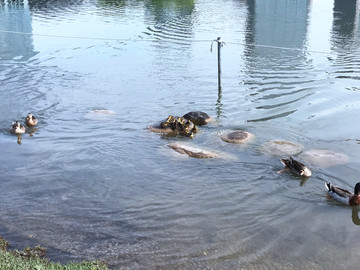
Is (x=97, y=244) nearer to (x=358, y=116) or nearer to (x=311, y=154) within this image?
(x=311, y=154)

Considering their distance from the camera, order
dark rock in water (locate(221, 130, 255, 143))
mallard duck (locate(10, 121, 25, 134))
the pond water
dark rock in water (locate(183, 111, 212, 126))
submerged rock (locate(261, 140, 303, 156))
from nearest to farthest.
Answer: the pond water
submerged rock (locate(261, 140, 303, 156))
dark rock in water (locate(221, 130, 255, 143))
mallard duck (locate(10, 121, 25, 134))
dark rock in water (locate(183, 111, 212, 126))

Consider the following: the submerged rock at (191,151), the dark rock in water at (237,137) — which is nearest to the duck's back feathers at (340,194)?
the submerged rock at (191,151)

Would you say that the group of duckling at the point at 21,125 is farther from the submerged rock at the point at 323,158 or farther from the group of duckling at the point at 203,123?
the submerged rock at the point at 323,158

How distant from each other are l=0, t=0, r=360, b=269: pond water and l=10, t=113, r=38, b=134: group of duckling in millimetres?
263

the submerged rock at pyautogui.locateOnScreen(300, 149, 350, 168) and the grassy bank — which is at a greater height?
the grassy bank

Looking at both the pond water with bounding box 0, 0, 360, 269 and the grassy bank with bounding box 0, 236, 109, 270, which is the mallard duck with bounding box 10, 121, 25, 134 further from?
the grassy bank with bounding box 0, 236, 109, 270

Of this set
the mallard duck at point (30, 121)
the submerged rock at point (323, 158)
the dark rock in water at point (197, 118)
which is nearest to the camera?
the submerged rock at point (323, 158)

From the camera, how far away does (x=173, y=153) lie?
40.2 ft

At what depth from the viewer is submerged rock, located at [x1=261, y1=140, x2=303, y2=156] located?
12.2 metres

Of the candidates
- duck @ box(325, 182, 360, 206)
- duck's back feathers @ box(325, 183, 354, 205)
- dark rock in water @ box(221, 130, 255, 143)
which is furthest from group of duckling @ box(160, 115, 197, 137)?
duck @ box(325, 182, 360, 206)

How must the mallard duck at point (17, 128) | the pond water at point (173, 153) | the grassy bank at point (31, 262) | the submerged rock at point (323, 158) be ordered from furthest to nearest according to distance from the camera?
the mallard duck at point (17, 128) < the submerged rock at point (323, 158) < the pond water at point (173, 153) < the grassy bank at point (31, 262)

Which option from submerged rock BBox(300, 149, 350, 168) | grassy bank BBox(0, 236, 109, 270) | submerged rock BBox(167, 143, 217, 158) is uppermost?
grassy bank BBox(0, 236, 109, 270)

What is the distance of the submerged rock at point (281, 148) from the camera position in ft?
40.1

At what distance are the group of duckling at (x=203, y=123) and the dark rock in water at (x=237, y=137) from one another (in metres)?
1.08
